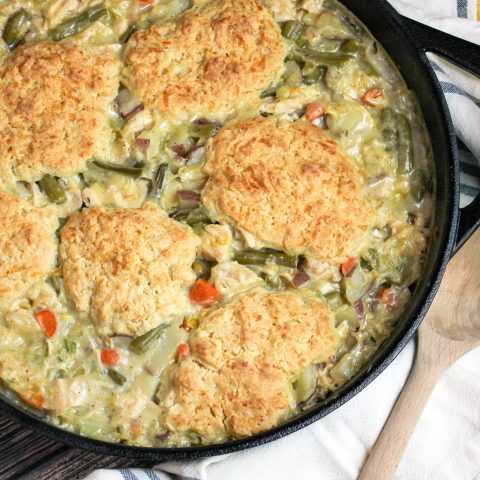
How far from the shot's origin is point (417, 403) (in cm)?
417

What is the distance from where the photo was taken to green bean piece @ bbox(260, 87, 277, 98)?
4.13m

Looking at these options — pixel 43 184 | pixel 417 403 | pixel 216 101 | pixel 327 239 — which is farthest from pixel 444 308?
pixel 43 184

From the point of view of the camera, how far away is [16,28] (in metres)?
4.19

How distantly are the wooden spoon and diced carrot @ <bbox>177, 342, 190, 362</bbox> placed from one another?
1.22 metres

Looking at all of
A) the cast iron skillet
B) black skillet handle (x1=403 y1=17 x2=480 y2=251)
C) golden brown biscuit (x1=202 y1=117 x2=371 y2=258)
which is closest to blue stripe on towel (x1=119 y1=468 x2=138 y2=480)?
the cast iron skillet

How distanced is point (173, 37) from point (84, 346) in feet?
5.63

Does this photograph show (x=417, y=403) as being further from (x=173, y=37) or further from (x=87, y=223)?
(x=173, y=37)

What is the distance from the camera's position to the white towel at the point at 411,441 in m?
4.18

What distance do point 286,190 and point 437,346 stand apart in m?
1.28

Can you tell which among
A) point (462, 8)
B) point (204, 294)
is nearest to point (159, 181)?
point (204, 294)

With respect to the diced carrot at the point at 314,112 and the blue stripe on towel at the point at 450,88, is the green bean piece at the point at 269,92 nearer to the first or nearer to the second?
the diced carrot at the point at 314,112

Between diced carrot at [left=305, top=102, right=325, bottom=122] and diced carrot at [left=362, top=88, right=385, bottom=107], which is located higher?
diced carrot at [left=305, top=102, right=325, bottom=122]

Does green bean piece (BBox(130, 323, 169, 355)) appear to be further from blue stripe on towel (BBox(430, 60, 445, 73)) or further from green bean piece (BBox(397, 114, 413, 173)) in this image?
blue stripe on towel (BBox(430, 60, 445, 73))

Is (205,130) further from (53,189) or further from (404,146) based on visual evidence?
(404,146)
